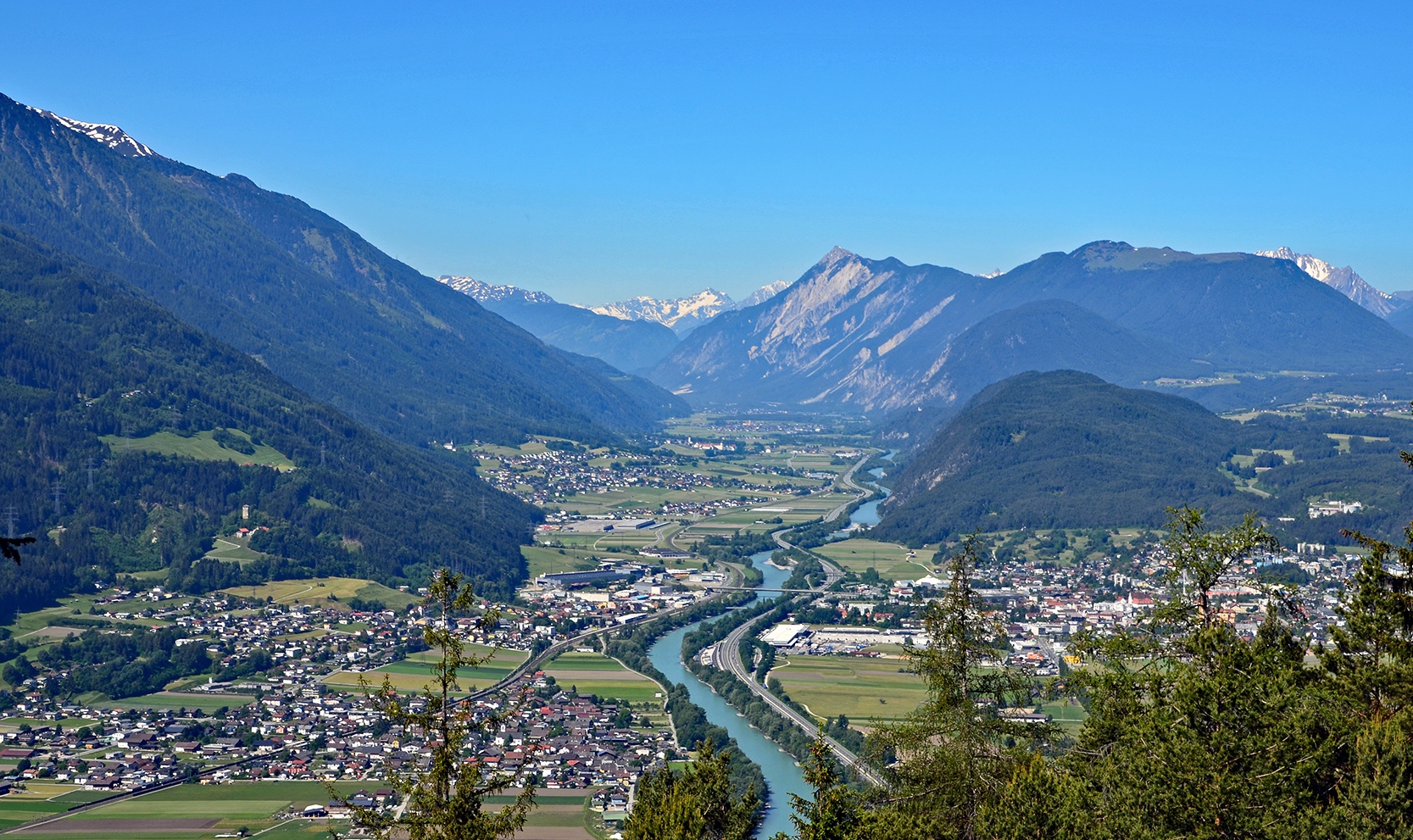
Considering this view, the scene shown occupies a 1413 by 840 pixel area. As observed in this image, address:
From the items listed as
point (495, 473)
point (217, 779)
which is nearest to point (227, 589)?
point (217, 779)

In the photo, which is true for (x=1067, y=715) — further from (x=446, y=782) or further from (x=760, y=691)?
(x=446, y=782)

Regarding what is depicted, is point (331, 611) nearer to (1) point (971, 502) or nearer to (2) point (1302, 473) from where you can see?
(1) point (971, 502)

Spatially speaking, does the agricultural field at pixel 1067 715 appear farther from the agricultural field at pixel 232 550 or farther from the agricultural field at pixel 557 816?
the agricultural field at pixel 232 550

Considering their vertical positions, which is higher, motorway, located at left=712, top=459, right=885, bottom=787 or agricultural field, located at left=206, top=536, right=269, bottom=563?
agricultural field, located at left=206, top=536, right=269, bottom=563

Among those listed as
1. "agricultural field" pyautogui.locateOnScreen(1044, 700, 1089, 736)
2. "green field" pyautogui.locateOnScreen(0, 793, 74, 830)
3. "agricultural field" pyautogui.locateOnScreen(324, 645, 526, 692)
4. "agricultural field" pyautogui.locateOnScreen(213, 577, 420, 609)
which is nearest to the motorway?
"agricultural field" pyautogui.locateOnScreen(1044, 700, 1089, 736)

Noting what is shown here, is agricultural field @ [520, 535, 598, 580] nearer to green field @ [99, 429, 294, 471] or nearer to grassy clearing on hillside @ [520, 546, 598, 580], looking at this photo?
grassy clearing on hillside @ [520, 546, 598, 580]

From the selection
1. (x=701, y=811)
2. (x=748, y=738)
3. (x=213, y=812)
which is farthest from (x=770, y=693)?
(x=701, y=811)
